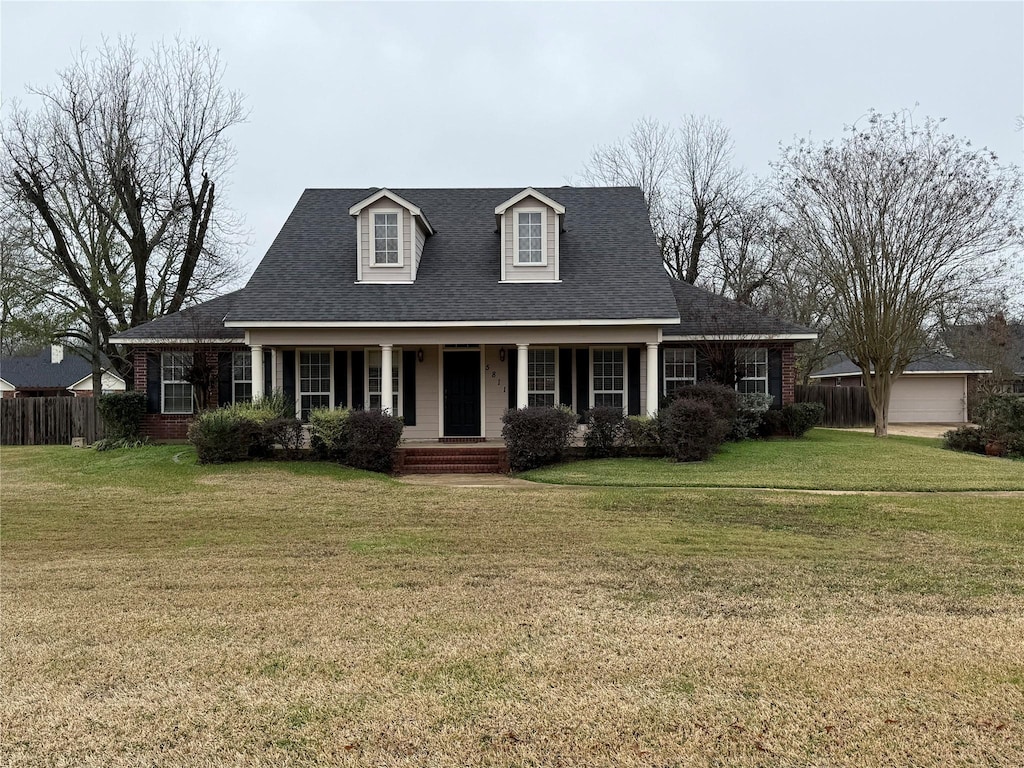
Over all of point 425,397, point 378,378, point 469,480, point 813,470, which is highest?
point 378,378

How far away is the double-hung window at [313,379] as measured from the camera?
17688 mm

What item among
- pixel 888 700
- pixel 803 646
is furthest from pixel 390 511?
pixel 888 700

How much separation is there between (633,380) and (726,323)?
8.33 feet

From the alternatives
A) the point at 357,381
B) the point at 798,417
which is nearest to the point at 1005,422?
the point at 798,417

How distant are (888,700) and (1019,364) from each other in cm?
3841

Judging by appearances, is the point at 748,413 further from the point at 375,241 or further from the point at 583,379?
the point at 375,241

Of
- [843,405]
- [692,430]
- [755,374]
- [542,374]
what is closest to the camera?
[692,430]

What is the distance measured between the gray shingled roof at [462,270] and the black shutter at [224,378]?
2.37 metres

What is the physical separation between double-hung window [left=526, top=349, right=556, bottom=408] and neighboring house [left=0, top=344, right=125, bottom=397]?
119 feet

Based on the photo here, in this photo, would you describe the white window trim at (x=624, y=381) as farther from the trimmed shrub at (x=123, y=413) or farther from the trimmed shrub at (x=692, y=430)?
the trimmed shrub at (x=123, y=413)

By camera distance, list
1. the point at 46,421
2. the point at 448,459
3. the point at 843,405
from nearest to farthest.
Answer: the point at 448,459 → the point at 46,421 → the point at 843,405

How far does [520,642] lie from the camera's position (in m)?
4.68

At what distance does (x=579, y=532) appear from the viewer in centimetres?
846

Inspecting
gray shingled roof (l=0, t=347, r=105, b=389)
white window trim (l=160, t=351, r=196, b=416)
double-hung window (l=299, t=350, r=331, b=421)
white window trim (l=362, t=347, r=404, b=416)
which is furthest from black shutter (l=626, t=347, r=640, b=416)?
gray shingled roof (l=0, t=347, r=105, b=389)
